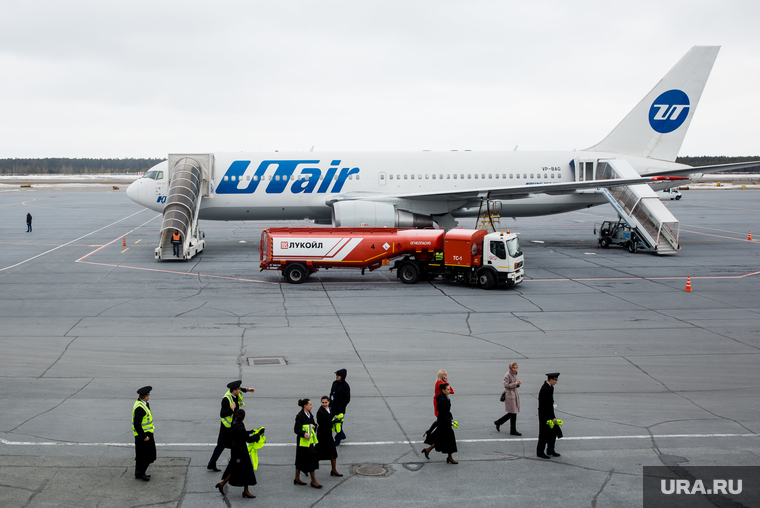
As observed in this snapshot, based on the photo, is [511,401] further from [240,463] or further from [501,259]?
[501,259]

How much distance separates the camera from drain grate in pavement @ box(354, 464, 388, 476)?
10672 mm

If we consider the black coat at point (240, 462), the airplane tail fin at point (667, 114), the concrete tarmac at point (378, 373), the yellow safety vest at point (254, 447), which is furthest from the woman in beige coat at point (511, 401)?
the airplane tail fin at point (667, 114)

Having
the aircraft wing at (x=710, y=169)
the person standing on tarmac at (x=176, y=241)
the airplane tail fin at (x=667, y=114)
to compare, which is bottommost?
the person standing on tarmac at (x=176, y=241)

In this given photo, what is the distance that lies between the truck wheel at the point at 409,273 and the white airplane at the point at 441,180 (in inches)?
270

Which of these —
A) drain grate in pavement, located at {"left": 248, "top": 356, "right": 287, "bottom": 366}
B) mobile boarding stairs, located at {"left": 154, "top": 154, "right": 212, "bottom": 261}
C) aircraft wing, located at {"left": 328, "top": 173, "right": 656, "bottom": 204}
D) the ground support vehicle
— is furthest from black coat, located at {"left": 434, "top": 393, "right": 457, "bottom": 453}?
the ground support vehicle

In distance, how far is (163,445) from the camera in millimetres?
11609

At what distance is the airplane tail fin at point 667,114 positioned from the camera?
4100 cm

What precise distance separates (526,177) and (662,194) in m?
56.4

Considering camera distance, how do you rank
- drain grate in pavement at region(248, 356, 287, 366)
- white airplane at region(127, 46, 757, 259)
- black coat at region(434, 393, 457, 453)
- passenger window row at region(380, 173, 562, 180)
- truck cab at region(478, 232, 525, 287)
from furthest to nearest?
passenger window row at region(380, 173, 562, 180) → white airplane at region(127, 46, 757, 259) → truck cab at region(478, 232, 525, 287) → drain grate in pavement at region(248, 356, 287, 366) → black coat at region(434, 393, 457, 453)

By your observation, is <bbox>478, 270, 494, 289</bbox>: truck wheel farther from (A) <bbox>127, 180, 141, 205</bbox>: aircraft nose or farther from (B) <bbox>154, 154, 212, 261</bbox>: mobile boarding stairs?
(A) <bbox>127, 180, 141, 205</bbox>: aircraft nose

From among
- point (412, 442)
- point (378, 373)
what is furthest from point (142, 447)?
point (378, 373)

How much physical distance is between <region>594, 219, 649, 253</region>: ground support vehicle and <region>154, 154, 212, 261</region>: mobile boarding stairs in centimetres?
2548

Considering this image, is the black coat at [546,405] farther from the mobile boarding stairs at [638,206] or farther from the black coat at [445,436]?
the mobile boarding stairs at [638,206]

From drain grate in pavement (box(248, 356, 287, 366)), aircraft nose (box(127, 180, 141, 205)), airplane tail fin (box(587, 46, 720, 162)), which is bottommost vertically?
drain grate in pavement (box(248, 356, 287, 366))
